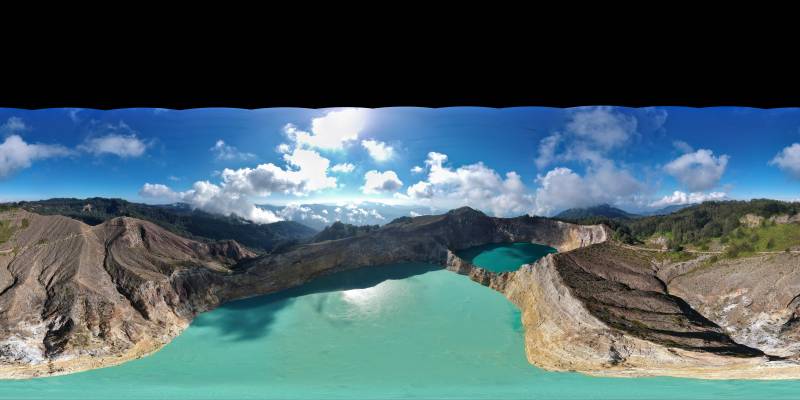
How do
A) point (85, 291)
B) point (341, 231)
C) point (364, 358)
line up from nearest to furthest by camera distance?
point (364, 358)
point (85, 291)
point (341, 231)

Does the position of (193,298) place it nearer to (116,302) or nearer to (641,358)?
(116,302)

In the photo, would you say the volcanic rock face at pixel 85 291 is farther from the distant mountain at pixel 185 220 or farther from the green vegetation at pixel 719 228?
the green vegetation at pixel 719 228

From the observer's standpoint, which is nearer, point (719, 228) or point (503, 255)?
point (719, 228)

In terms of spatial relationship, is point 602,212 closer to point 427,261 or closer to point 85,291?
point 427,261

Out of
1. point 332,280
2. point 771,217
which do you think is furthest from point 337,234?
point 771,217

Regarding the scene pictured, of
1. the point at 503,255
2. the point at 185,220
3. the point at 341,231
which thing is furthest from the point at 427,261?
the point at 185,220

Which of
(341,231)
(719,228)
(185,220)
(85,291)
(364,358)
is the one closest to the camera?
(364,358)

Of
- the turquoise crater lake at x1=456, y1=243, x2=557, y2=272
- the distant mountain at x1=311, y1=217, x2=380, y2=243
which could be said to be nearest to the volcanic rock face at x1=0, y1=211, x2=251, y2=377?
the distant mountain at x1=311, y1=217, x2=380, y2=243
